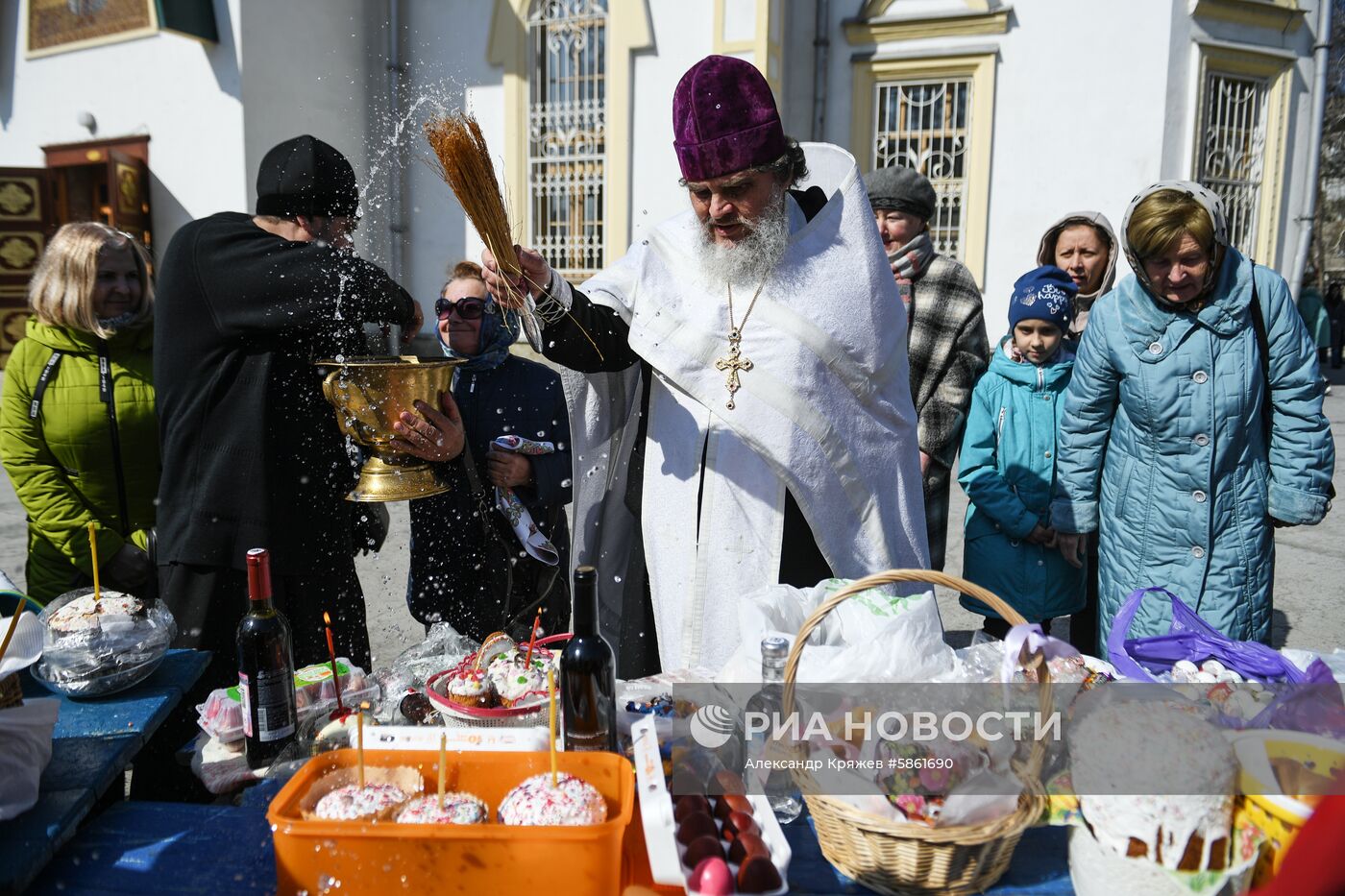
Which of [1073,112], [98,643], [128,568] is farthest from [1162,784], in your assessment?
[1073,112]

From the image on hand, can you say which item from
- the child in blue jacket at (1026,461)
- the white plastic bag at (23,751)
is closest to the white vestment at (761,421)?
the child in blue jacket at (1026,461)

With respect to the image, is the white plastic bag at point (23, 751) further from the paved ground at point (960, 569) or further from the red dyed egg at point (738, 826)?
the paved ground at point (960, 569)

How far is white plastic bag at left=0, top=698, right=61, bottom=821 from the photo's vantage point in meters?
1.56

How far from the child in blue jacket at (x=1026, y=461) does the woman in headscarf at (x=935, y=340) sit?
0.65 feet

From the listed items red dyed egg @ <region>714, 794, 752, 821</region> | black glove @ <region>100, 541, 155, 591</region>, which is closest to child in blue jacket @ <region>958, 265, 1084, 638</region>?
red dyed egg @ <region>714, 794, 752, 821</region>

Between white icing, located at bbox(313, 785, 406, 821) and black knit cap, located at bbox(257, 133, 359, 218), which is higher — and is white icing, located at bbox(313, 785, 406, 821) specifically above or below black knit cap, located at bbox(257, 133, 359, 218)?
below

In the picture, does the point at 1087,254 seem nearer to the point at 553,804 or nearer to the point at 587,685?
the point at 587,685

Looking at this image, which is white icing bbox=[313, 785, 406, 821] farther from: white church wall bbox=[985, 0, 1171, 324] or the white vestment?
white church wall bbox=[985, 0, 1171, 324]

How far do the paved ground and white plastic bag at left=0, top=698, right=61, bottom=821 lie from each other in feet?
8.86

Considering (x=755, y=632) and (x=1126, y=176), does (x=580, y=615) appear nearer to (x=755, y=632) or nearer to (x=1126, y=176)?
(x=755, y=632)

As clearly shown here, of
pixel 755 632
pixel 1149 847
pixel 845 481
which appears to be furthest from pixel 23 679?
pixel 1149 847

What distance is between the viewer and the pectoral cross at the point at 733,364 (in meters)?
2.50

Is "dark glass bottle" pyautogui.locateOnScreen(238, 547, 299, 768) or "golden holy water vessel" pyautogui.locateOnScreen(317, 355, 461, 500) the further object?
"golden holy water vessel" pyautogui.locateOnScreen(317, 355, 461, 500)

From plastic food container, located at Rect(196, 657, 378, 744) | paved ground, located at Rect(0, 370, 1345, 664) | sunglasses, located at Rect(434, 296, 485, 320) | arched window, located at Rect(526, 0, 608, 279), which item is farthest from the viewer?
arched window, located at Rect(526, 0, 608, 279)
